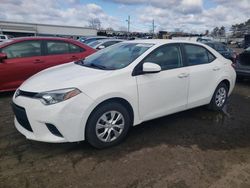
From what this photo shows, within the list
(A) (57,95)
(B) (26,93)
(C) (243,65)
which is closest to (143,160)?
(A) (57,95)

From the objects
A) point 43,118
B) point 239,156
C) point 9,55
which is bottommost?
point 239,156

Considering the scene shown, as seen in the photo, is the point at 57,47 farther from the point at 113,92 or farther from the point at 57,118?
the point at 57,118

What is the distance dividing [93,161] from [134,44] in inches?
86.9

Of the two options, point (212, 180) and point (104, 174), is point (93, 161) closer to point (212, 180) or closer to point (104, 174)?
point (104, 174)

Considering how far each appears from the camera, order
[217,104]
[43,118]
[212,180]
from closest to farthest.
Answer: [212,180]
[43,118]
[217,104]

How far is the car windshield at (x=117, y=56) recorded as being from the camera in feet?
12.8

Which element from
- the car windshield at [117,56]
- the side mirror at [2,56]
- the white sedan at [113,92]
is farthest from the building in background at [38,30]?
the white sedan at [113,92]

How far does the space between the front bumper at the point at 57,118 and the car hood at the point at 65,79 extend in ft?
0.62

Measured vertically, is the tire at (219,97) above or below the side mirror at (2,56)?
below

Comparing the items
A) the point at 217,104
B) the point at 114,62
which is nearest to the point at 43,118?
the point at 114,62

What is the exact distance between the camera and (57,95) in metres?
3.21

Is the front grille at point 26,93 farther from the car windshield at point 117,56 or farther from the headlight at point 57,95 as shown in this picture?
the car windshield at point 117,56

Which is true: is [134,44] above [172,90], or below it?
above

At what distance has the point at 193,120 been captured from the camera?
15.9 feet
